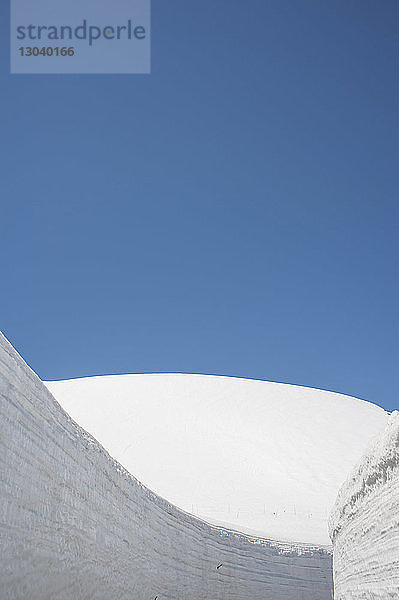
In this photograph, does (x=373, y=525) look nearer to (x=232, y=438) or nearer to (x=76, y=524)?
(x=76, y=524)

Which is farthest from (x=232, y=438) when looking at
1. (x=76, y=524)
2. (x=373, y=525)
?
(x=373, y=525)

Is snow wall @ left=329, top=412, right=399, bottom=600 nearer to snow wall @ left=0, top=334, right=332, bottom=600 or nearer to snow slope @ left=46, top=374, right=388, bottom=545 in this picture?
snow wall @ left=0, top=334, right=332, bottom=600

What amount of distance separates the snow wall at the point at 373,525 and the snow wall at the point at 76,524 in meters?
1.32

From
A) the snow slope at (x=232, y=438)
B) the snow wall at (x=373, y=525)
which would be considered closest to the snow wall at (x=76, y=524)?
the snow wall at (x=373, y=525)

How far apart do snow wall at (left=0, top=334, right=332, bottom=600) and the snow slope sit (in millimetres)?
6209

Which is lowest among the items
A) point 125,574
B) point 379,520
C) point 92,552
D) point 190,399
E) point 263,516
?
point 263,516

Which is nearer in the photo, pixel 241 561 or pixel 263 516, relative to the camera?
pixel 241 561

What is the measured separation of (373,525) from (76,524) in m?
1.42

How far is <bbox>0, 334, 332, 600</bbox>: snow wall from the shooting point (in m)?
2.25

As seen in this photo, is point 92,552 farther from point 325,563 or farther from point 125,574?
point 325,563

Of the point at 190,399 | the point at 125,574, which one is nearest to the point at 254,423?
the point at 190,399

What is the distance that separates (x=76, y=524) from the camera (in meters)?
2.82

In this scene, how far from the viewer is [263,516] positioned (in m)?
12.2

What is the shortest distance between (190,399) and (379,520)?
2329cm
